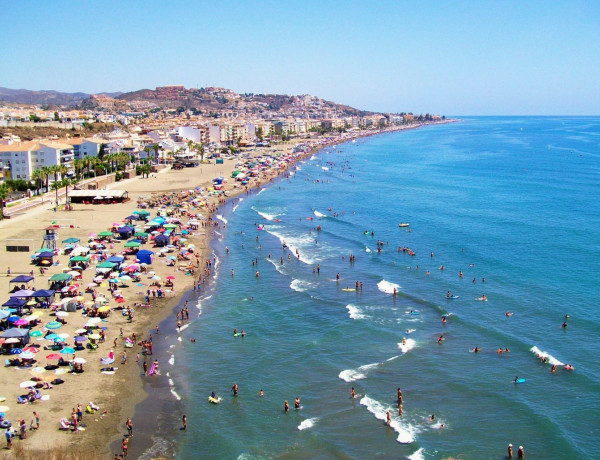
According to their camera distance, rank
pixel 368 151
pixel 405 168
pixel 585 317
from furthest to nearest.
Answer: pixel 368 151 < pixel 405 168 < pixel 585 317

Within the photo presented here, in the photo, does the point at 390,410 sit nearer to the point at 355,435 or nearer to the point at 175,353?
the point at 355,435

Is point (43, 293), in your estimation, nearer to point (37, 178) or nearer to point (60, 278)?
point (60, 278)

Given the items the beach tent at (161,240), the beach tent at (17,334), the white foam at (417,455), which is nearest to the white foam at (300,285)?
the beach tent at (161,240)

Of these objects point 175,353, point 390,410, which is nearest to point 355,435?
point 390,410

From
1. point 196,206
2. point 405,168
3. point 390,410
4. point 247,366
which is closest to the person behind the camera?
point 390,410

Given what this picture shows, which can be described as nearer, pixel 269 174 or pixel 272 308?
pixel 272 308

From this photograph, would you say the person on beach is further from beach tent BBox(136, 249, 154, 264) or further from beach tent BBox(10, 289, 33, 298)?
beach tent BBox(136, 249, 154, 264)
